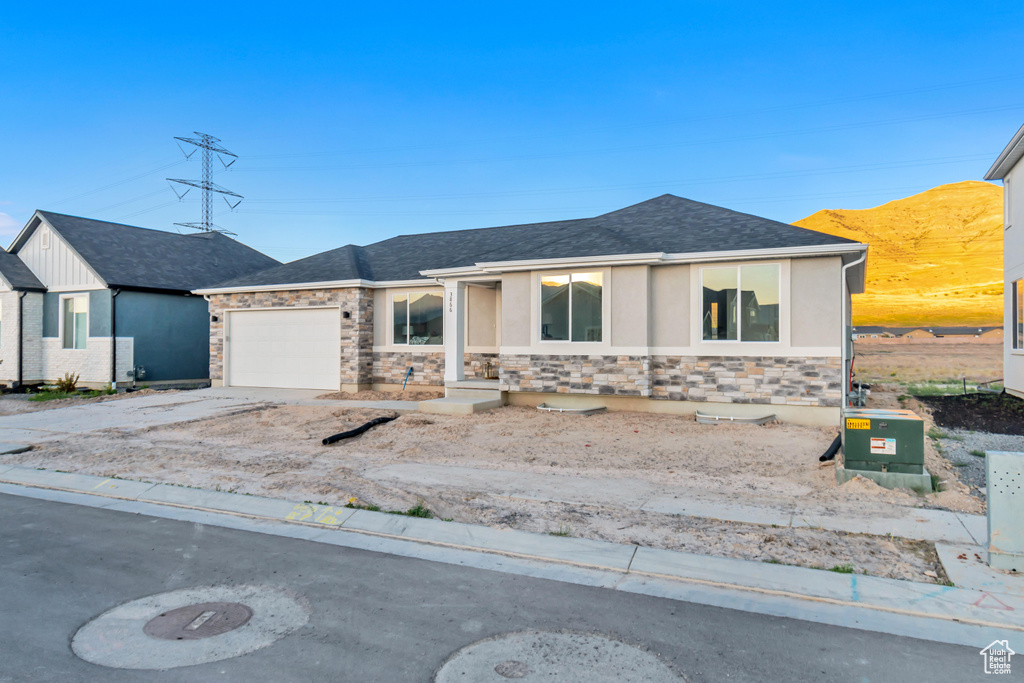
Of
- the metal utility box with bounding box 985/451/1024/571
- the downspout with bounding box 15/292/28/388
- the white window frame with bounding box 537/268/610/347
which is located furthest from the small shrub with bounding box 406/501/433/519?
the downspout with bounding box 15/292/28/388

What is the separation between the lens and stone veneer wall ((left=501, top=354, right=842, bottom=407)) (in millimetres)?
11812

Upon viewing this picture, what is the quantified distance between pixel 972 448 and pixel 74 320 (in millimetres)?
25183

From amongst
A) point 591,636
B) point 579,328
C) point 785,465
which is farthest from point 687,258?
point 591,636

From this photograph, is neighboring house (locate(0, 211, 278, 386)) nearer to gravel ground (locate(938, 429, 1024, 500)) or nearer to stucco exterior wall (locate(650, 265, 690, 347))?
stucco exterior wall (locate(650, 265, 690, 347))

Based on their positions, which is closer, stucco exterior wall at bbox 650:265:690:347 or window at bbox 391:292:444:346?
stucco exterior wall at bbox 650:265:690:347

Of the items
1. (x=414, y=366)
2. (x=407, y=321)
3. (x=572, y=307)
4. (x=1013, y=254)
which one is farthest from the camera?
(x=407, y=321)

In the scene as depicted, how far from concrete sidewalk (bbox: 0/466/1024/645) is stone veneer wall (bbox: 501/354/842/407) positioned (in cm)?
739

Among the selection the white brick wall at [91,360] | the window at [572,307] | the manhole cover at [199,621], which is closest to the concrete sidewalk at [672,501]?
the manhole cover at [199,621]

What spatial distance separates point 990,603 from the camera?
422 cm

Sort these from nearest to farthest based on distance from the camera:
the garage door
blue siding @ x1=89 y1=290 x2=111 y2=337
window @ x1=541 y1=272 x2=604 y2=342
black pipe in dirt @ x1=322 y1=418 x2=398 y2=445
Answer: black pipe in dirt @ x1=322 y1=418 x2=398 y2=445
window @ x1=541 y1=272 x2=604 y2=342
the garage door
blue siding @ x1=89 y1=290 x2=111 y2=337

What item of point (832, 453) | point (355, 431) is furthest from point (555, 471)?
point (355, 431)

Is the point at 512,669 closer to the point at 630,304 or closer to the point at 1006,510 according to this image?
the point at 1006,510

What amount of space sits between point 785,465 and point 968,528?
9.22 feet

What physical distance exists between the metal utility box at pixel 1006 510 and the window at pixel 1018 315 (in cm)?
1322
